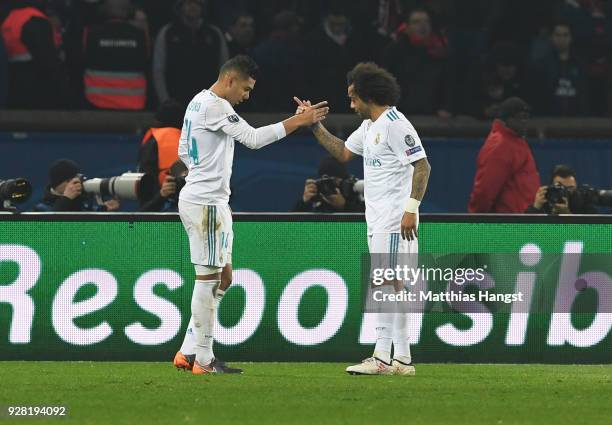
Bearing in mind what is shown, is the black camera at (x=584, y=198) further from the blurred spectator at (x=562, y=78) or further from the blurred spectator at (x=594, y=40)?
the blurred spectator at (x=594, y=40)

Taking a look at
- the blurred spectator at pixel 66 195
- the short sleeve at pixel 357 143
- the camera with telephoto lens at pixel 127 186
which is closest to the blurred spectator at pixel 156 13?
the blurred spectator at pixel 66 195

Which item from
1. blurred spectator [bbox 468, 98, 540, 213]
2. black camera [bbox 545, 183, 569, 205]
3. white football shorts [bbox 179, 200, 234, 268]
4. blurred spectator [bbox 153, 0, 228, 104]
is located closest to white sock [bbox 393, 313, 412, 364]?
white football shorts [bbox 179, 200, 234, 268]

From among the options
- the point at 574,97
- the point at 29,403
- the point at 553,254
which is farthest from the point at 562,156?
the point at 29,403

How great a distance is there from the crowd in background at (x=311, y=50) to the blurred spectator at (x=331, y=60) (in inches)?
0.5

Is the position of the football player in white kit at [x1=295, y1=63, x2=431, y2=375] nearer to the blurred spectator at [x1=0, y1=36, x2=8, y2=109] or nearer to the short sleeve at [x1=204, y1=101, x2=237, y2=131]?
the short sleeve at [x1=204, y1=101, x2=237, y2=131]

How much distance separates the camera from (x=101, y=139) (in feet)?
49.4

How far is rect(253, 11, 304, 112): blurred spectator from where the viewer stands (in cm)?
1572

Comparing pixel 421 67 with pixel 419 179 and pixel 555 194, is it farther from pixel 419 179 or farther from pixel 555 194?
Result: pixel 419 179

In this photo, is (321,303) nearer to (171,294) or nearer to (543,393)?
(171,294)

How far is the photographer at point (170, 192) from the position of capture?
12.0 meters

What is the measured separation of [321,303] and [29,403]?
3397 mm

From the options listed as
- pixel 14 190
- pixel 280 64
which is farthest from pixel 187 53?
pixel 14 190

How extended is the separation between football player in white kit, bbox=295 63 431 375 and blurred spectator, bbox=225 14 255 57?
5414 millimetres

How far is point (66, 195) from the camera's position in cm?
1242
